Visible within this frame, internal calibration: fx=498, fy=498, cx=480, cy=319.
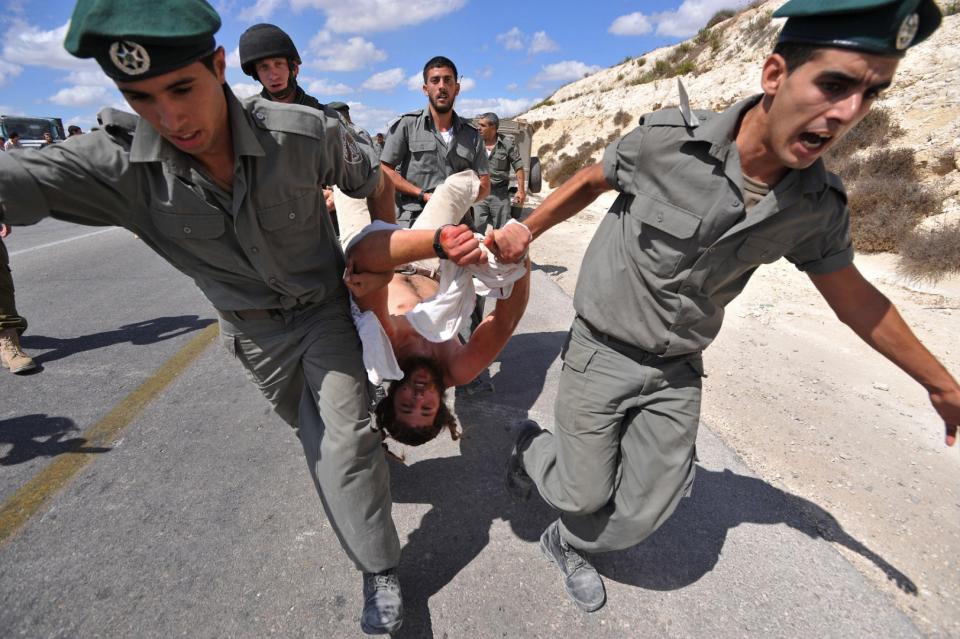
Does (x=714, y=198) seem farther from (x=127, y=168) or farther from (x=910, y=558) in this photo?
(x=127, y=168)

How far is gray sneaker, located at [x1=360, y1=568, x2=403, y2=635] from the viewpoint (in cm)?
172

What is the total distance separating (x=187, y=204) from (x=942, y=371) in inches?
105

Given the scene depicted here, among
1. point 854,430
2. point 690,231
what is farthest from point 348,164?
point 854,430

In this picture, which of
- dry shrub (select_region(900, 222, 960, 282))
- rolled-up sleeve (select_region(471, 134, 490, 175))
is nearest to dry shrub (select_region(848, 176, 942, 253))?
dry shrub (select_region(900, 222, 960, 282))

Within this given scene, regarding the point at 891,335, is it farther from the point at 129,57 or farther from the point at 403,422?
the point at 129,57

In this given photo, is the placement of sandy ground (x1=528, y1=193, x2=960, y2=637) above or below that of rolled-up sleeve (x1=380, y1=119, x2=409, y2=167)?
below

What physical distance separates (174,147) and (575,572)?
209 centimetres

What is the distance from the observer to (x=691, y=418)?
6.36 feet

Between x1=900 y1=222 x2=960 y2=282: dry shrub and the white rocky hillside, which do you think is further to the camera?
the white rocky hillside

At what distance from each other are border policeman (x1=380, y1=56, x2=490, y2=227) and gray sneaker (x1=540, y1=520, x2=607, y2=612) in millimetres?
2612

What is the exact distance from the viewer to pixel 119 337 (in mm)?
4258

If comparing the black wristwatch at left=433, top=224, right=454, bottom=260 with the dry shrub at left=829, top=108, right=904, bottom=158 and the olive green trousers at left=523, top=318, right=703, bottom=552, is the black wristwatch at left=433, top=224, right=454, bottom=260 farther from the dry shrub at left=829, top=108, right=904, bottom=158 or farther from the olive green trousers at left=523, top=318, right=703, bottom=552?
the dry shrub at left=829, top=108, right=904, bottom=158

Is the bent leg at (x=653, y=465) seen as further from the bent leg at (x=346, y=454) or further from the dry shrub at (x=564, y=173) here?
the dry shrub at (x=564, y=173)

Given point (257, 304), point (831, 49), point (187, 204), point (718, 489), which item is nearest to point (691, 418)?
point (718, 489)
